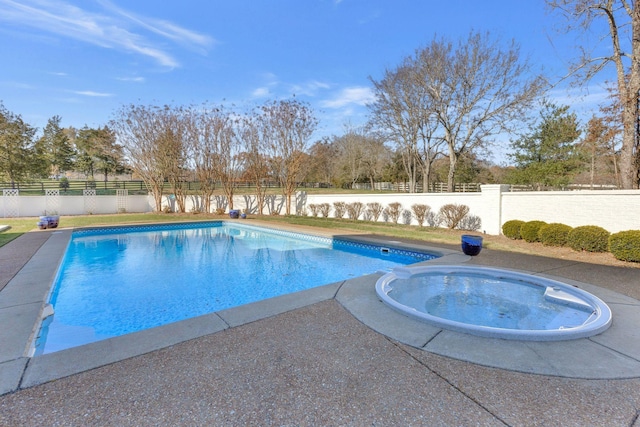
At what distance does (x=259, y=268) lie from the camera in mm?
7129

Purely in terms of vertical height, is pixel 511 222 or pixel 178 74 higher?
pixel 178 74

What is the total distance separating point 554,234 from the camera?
7059 mm

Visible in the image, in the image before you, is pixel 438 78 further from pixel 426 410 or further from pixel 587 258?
pixel 426 410

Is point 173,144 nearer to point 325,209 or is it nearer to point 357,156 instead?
point 325,209

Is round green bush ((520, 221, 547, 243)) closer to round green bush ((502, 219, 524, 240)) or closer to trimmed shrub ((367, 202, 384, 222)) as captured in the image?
round green bush ((502, 219, 524, 240))

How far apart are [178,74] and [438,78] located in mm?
13161

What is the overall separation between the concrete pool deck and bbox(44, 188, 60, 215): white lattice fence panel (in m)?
17.8

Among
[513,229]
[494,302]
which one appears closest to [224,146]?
[513,229]

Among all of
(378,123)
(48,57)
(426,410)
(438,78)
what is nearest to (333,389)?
(426,410)

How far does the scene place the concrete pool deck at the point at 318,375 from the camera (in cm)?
172

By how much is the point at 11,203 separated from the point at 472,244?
21.9 metres

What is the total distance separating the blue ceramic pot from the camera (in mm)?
5715

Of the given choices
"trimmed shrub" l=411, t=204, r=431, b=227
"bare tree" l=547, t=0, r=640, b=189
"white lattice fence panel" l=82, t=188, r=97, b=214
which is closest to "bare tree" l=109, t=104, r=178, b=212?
"white lattice fence panel" l=82, t=188, r=97, b=214

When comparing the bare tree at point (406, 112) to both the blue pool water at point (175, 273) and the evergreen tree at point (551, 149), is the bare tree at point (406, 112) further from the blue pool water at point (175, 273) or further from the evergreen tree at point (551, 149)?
the blue pool water at point (175, 273)
